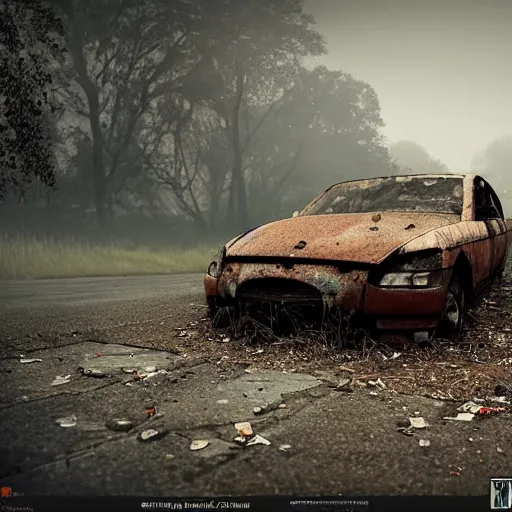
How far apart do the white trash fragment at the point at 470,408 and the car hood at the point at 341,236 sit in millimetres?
868

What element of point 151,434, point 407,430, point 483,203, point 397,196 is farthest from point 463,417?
point 483,203

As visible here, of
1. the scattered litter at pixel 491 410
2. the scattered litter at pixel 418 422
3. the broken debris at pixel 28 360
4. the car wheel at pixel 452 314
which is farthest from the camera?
the car wheel at pixel 452 314

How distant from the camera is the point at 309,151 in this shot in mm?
24047

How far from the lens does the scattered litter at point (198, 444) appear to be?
1.67 metres

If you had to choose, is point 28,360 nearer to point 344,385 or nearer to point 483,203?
point 344,385

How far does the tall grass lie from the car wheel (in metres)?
7.96

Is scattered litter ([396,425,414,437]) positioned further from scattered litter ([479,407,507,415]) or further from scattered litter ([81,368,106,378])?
scattered litter ([81,368,106,378])

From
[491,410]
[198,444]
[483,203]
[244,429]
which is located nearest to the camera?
[198,444]

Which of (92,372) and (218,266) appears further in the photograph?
(218,266)

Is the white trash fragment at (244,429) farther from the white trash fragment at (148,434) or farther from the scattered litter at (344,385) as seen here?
the scattered litter at (344,385)

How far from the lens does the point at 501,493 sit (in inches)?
60.4

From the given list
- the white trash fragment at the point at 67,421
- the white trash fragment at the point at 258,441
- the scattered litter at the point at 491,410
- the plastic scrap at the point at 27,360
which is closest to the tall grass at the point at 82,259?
the plastic scrap at the point at 27,360

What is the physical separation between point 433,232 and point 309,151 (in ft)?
71.2

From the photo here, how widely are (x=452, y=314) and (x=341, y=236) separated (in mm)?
823
